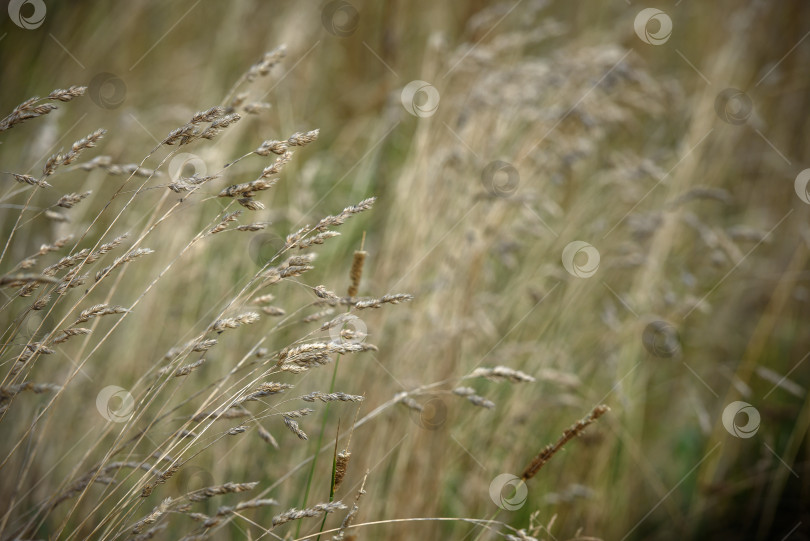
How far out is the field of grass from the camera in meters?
1.53

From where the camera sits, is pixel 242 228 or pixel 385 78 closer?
pixel 242 228

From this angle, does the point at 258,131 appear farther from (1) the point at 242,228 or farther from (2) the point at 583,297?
(1) the point at 242,228

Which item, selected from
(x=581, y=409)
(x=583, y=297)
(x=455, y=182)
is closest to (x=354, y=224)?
(x=455, y=182)

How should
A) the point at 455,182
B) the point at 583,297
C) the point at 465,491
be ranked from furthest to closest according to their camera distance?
the point at 583,297
the point at 455,182
the point at 465,491

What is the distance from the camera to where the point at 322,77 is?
3789 millimetres

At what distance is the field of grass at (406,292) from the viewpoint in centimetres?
153

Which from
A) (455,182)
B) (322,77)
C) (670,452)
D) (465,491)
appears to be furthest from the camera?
(322,77)

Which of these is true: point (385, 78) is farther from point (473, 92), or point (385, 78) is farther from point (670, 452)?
point (670, 452)

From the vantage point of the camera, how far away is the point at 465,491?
6.37 feet

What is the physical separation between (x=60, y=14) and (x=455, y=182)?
2468mm

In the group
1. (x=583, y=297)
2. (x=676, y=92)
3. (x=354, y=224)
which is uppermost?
(x=676, y=92)

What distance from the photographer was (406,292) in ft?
6.73

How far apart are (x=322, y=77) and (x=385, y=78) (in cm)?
51

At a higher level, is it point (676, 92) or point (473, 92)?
point (676, 92)
